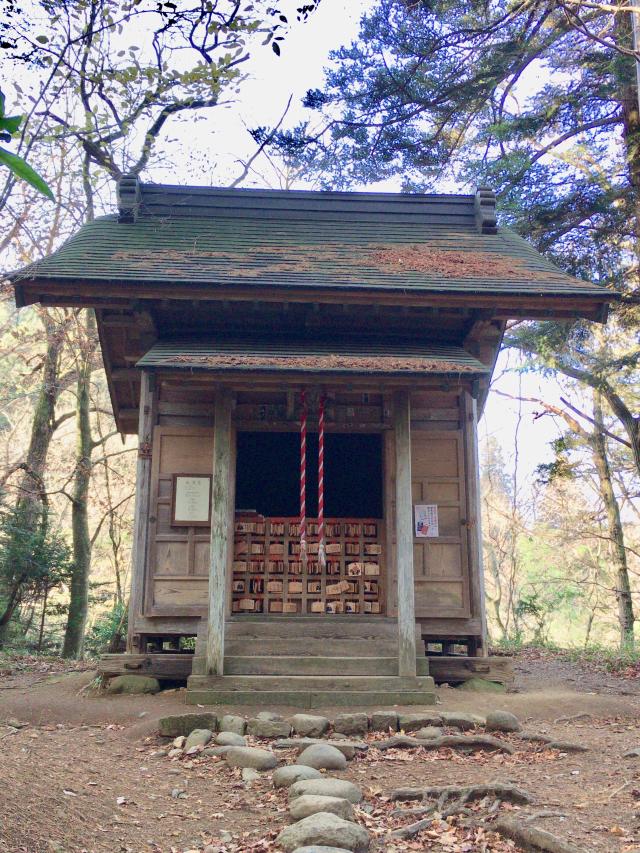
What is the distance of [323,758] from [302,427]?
4.07 m

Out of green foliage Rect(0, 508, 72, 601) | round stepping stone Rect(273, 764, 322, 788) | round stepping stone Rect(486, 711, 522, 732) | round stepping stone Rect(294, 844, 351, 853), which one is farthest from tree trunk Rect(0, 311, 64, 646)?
round stepping stone Rect(294, 844, 351, 853)

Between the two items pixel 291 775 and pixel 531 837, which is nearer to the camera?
pixel 531 837

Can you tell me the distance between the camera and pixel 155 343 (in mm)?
9055

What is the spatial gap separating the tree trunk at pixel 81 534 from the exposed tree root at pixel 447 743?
1017 centimetres

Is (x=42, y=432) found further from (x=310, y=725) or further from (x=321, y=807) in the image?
(x=321, y=807)

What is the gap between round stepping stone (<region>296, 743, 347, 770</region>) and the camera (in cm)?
Answer: 550

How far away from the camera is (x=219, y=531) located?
7.98m

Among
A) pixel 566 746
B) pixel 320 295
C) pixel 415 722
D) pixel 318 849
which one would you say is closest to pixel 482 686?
pixel 415 722

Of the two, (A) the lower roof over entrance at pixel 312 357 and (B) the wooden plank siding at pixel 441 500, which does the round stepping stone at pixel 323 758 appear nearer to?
(B) the wooden plank siding at pixel 441 500

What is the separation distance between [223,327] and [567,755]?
6386 mm

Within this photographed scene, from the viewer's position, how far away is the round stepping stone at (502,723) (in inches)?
258

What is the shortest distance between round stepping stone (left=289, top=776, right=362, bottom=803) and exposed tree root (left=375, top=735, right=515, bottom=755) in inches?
52.0

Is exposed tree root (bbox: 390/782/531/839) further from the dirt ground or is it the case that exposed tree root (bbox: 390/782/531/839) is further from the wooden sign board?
the wooden sign board

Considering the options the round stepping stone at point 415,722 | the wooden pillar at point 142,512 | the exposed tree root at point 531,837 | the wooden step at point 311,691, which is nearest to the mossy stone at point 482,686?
the wooden step at point 311,691
